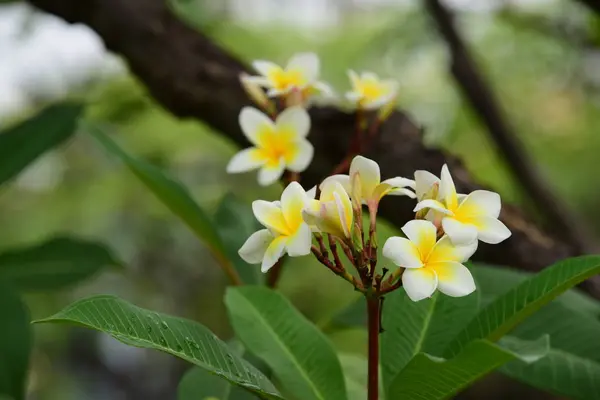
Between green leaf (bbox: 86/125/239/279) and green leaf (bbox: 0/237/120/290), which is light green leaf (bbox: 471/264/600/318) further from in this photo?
green leaf (bbox: 0/237/120/290)

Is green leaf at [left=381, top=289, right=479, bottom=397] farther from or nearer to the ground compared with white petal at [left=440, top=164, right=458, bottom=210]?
nearer to the ground

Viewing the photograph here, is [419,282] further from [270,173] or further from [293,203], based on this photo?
[270,173]

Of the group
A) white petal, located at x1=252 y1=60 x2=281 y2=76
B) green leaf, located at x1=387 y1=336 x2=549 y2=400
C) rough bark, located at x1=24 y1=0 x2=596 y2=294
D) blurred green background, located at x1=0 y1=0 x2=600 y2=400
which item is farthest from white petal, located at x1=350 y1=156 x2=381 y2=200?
blurred green background, located at x1=0 y1=0 x2=600 y2=400

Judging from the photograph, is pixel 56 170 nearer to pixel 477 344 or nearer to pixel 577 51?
pixel 577 51

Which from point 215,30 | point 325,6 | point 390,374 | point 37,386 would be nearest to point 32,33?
point 215,30

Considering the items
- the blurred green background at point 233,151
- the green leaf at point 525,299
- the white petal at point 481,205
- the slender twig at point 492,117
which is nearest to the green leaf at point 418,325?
the green leaf at point 525,299

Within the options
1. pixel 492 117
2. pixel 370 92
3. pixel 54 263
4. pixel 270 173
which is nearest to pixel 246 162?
pixel 270 173
